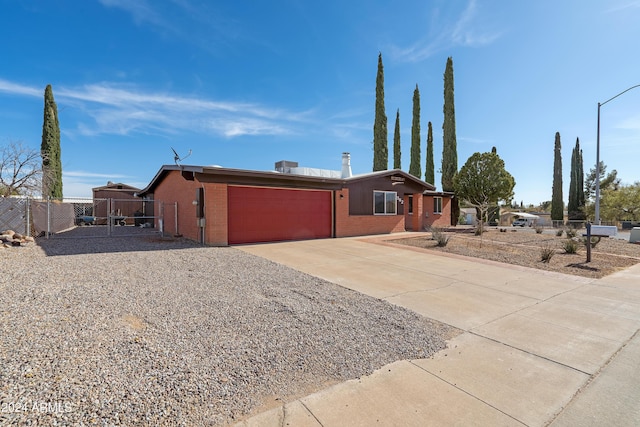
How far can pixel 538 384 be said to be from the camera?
2.60 m

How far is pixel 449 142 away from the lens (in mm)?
24984

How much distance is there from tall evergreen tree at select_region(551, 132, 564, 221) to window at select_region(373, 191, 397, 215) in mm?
29843

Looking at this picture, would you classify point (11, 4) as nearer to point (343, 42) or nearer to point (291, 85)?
point (291, 85)

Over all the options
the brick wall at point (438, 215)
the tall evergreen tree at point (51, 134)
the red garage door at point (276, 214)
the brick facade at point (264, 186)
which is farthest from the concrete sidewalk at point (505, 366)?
the tall evergreen tree at point (51, 134)

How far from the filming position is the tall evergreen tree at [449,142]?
2459cm

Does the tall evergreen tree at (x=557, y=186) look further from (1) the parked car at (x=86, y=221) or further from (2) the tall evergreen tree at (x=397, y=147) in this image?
(1) the parked car at (x=86, y=221)

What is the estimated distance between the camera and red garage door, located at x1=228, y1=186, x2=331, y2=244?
11734 millimetres

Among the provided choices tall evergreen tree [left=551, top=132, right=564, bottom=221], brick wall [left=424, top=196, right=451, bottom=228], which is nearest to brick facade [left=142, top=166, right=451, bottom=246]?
brick wall [left=424, top=196, right=451, bottom=228]

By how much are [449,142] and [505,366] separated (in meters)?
25.3

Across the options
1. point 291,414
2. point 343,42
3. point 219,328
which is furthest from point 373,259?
point 343,42

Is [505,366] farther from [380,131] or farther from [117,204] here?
[117,204]

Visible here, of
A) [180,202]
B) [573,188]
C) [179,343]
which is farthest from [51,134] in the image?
[573,188]

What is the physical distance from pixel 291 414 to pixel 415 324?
2313 millimetres

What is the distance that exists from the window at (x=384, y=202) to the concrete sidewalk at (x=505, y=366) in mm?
10346
